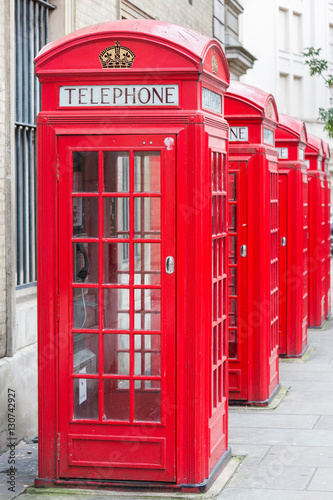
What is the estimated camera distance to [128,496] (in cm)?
557

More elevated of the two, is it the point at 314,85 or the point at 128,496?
the point at 314,85

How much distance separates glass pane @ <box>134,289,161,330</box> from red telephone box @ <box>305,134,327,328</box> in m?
8.11

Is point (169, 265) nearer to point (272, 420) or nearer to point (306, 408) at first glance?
point (272, 420)

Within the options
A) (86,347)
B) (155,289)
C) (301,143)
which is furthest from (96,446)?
(301,143)

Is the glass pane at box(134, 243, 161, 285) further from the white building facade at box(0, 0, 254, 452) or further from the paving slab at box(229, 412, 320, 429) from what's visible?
the paving slab at box(229, 412, 320, 429)

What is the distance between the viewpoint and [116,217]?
18.6 feet

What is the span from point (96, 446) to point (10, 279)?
1.86 metres

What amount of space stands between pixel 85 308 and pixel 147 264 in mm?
484

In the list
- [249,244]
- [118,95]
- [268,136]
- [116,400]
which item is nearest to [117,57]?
[118,95]

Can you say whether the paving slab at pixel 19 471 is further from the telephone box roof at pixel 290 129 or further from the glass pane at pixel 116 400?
the telephone box roof at pixel 290 129

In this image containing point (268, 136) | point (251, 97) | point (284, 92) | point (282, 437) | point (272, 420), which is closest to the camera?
point (282, 437)

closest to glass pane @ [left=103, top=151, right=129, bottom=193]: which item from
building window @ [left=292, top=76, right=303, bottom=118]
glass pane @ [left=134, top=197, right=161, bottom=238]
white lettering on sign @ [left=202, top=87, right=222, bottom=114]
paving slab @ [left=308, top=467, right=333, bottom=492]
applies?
glass pane @ [left=134, top=197, right=161, bottom=238]

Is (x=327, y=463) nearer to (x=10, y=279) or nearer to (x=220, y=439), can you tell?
(x=220, y=439)

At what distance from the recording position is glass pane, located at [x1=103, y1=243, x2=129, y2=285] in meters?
5.65
